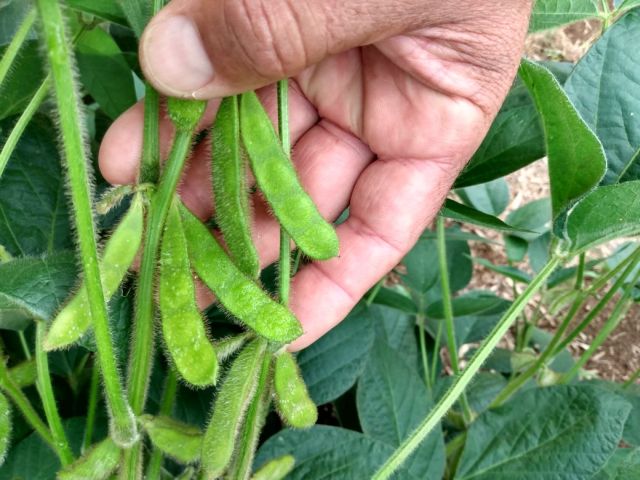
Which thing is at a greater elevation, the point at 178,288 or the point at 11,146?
the point at 11,146

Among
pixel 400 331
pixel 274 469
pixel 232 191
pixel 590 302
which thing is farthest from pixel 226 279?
pixel 590 302

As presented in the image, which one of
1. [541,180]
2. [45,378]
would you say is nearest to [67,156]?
[45,378]

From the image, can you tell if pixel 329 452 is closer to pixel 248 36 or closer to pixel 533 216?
pixel 248 36

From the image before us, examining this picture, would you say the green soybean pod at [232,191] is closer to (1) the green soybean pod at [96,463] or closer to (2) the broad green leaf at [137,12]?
(2) the broad green leaf at [137,12]

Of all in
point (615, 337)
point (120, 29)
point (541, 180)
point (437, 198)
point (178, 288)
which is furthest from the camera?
point (541, 180)

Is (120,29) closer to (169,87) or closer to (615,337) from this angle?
(169,87)

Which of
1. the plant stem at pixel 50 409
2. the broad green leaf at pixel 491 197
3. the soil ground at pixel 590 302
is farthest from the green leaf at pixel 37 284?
the soil ground at pixel 590 302

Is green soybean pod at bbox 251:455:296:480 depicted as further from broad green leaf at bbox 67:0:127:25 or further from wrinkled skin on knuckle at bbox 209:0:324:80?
broad green leaf at bbox 67:0:127:25
